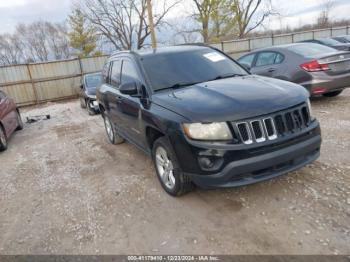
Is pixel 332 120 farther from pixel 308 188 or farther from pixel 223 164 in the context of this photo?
pixel 223 164

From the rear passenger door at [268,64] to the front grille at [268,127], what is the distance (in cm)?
439

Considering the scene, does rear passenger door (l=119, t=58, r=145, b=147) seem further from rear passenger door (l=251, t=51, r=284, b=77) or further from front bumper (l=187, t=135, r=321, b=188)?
rear passenger door (l=251, t=51, r=284, b=77)

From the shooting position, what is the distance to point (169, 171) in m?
3.40

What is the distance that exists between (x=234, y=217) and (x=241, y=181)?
1.59ft

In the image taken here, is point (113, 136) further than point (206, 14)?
No

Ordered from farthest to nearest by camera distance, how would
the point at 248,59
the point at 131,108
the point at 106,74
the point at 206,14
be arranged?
the point at 206,14
the point at 248,59
the point at 106,74
the point at 131,108

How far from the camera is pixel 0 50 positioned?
42.2m

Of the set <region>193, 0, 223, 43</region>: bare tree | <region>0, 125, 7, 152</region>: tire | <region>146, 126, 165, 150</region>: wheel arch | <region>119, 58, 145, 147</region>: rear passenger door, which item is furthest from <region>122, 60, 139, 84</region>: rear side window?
<region>193, 0, 223, 43</region>: bare tree

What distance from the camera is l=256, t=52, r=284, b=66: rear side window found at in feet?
22.8

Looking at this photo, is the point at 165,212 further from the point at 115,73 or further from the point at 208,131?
the point at 115,73

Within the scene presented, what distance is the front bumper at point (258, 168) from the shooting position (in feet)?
8.60

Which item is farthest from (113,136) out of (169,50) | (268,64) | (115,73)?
(268,64)

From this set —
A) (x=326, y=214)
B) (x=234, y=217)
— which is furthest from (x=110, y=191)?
(x=326, y=214)

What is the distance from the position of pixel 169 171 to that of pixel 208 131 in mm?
948
